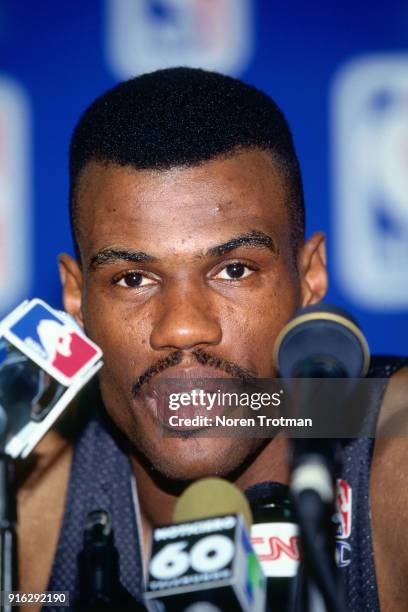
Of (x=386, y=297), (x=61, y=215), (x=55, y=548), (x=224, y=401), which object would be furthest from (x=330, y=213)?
(x=55, y=548)

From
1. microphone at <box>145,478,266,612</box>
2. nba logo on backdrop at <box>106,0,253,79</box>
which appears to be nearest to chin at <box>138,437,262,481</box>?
microphone at <box>145,478,266,612</box>

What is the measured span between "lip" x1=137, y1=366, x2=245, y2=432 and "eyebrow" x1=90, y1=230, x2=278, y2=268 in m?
0.19

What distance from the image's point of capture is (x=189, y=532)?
1002 mm

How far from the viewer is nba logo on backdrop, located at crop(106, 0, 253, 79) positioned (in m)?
2.05

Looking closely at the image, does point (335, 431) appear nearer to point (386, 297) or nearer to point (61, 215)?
point (386, 297)

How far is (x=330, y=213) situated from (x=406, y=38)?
408mm

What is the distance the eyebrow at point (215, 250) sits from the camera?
150 centimetres

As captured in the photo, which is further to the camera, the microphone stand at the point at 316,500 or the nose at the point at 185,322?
the nose at the point at 185,322

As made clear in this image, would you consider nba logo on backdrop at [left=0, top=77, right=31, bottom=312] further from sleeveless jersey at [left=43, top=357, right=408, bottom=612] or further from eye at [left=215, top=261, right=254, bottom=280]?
eye at [left=215, top=261, right=254, bottom=280]

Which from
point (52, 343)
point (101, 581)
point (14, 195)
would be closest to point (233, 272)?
point (52, 343)

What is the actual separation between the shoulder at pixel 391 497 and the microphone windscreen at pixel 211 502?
1.73 feet

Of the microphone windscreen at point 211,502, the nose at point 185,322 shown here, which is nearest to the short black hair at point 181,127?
the nose at point 185,322

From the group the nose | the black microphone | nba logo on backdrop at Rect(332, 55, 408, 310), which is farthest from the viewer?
nba logo on backdrop at Rect(332, 55, 408, 310)

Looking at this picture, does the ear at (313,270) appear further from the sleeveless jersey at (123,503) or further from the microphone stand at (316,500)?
the microphone stand at (316,500)
